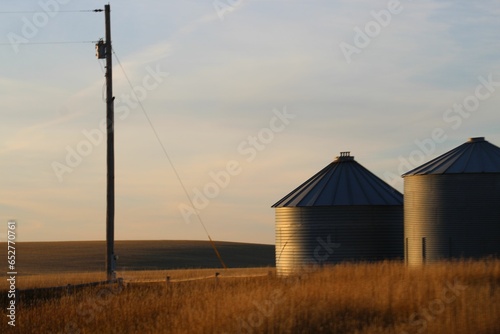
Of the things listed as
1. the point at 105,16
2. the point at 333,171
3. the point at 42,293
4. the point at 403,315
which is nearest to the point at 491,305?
the point at 403,315

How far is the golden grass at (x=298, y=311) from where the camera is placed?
621 inches

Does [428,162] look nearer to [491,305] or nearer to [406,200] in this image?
→ [406,200]

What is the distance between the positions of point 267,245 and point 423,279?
108 metres

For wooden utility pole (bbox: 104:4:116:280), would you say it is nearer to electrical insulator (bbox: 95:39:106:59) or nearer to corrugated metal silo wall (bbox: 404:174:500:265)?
electrical insulator (bbox: 95:39:106:59)

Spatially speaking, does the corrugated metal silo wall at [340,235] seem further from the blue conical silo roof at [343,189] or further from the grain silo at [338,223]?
the blue conical silo roof at [343,189]

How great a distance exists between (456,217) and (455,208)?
0.32 m

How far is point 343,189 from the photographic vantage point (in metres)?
34.9

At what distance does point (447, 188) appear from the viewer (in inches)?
Answer: 1188

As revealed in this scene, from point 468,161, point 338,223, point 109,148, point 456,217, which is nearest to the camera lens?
point 109,148

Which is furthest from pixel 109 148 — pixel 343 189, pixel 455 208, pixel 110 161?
pixel 455 208

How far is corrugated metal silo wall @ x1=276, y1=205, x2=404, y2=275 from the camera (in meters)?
33.6

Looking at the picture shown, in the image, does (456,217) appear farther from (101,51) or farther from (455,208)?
(101,51)

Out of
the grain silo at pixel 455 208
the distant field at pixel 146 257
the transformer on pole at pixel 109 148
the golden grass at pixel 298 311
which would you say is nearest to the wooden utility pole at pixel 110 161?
the transformer on pole at pixel 109 148

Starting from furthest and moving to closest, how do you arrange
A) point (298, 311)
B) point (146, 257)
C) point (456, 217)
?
1. point (146, 257)
2. point (456, 217)
3. point (298, 311)
